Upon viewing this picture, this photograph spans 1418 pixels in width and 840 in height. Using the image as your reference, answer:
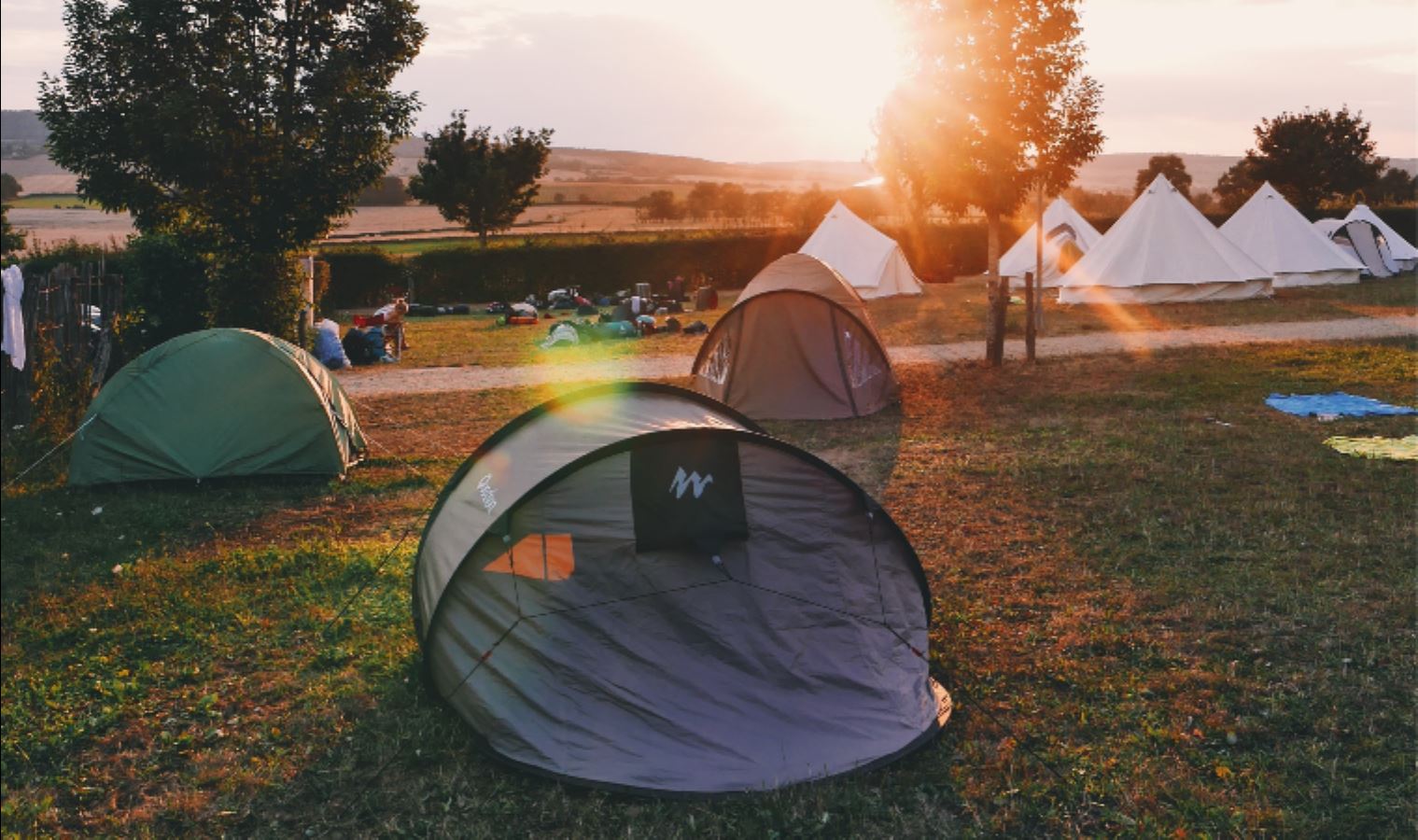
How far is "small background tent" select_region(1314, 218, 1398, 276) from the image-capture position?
1230 inches

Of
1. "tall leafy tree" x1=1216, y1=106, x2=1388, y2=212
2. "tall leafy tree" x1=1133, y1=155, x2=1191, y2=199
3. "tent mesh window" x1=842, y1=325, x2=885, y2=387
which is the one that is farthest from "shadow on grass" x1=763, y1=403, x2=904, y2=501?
"tall leafy tree" x1=1133, y1=155, x2=1191, y2=199

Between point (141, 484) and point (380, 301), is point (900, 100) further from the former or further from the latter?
point (380, 301)

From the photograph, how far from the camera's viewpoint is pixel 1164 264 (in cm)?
2589

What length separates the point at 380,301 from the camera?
3359 cm

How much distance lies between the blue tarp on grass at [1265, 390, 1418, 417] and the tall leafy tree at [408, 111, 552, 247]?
109ft

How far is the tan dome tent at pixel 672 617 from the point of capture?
4.74 metres

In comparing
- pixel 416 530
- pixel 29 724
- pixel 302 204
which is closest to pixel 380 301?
pixel 302 204

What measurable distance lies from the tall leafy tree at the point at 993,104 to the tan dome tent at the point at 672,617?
1114 cm

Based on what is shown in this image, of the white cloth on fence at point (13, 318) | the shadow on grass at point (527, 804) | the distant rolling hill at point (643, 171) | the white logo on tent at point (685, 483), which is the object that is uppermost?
the distant rolling hill at point (643, 171)

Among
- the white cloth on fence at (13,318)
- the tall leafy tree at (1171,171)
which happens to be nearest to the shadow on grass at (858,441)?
the white cloth on fence at (13,318)

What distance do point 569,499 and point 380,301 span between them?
1198 inches

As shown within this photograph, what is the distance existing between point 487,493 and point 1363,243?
112 ft

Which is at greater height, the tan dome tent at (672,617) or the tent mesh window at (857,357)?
the tent mesh window at (857,357)

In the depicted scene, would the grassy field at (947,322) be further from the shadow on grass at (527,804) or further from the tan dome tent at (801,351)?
the shadow on grass at (527,804)
